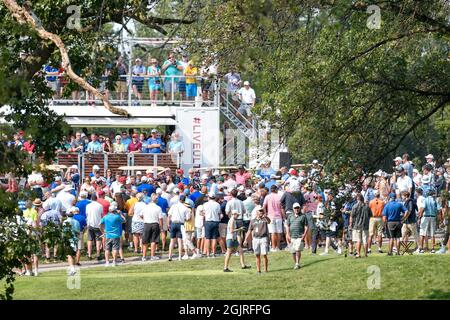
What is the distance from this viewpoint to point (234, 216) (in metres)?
27.6

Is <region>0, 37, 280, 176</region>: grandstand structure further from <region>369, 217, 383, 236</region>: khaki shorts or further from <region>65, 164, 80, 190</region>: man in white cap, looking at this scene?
<region>369, 217, 383, 236</region>: khaki shorts

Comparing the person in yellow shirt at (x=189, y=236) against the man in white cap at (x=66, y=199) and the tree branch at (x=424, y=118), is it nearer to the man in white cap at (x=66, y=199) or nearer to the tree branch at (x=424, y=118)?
the man in white cap at (x=66, y=199)

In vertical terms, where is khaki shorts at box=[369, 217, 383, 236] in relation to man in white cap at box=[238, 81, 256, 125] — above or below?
below

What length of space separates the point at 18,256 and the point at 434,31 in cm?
835

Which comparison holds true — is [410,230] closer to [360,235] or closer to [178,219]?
[360,235]

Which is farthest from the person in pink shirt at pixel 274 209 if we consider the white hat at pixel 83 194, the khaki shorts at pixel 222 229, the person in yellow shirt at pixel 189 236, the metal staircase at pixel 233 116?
the metal staircase at pixel 233 116

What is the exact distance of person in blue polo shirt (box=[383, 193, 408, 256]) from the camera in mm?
27781

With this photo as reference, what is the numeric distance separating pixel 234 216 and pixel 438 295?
6.01 meters

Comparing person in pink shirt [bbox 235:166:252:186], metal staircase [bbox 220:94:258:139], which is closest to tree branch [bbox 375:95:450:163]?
person in pink shirt [bbox 235:166:252:186]

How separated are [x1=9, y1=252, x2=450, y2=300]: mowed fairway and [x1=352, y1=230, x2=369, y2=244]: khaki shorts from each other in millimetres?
500

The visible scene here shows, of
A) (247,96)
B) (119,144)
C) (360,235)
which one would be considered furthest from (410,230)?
(119,144)

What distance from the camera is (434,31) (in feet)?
64.0

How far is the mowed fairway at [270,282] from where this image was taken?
944 inches
